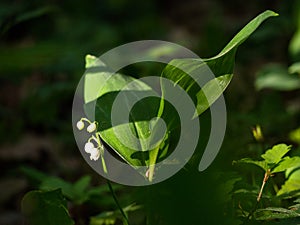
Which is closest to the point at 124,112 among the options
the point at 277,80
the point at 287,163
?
the point at 287,163

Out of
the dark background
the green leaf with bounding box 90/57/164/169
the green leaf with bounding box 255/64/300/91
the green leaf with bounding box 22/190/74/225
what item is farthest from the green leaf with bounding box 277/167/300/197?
the green leaf with bounding box 255/64/300/91

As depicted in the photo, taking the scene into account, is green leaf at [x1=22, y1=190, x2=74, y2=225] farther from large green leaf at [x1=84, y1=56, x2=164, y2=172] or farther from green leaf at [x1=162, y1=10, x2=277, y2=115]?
green leaf at [x1=162, y1=10, x2=277, y2=115]

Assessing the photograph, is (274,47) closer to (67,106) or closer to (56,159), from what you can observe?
(67,106)

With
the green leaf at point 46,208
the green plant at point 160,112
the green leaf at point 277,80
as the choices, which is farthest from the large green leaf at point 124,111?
the green leaf at point 277,80

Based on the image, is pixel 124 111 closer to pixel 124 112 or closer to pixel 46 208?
pixel 124 112

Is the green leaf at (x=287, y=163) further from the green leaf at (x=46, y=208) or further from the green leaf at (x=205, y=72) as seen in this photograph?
the green leaf at (x=46, y=208)

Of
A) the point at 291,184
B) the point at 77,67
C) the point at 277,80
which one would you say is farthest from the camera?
the point at 77,67
